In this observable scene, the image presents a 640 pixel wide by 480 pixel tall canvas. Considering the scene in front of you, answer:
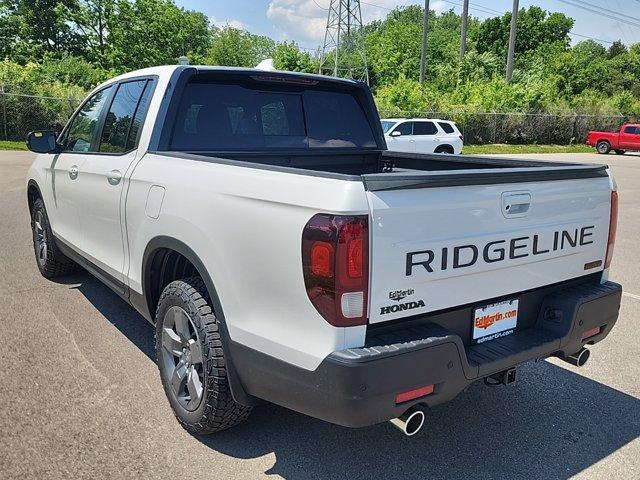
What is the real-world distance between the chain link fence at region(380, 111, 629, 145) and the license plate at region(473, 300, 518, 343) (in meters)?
28.1

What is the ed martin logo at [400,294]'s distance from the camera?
238 cm

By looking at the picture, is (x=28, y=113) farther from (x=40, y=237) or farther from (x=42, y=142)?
(x=42, y=142)

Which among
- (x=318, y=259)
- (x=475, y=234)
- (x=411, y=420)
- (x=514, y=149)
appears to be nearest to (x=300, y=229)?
(x=318, y=259)

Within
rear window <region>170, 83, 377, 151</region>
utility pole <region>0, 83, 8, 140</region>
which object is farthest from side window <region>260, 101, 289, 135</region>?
utility pole <region>0, 83, 8, 140</region>

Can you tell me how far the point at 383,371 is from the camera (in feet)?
7.45

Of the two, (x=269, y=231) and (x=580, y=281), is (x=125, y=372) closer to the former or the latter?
(x=269, y=231)

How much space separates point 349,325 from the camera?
2.29 meters

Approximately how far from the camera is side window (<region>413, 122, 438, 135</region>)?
20266 mm

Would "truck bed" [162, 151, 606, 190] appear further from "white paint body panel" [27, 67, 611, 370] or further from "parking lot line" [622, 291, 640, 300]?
"parking lot line" [622, 291, 640, 300]

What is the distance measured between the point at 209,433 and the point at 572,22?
299 feet

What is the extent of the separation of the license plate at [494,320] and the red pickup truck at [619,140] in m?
35.1

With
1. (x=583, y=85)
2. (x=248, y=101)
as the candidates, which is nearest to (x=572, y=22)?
(x=583, y=85)

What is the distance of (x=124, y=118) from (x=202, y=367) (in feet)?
6.68

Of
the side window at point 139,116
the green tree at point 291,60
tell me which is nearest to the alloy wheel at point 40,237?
the side window at point 139,116
